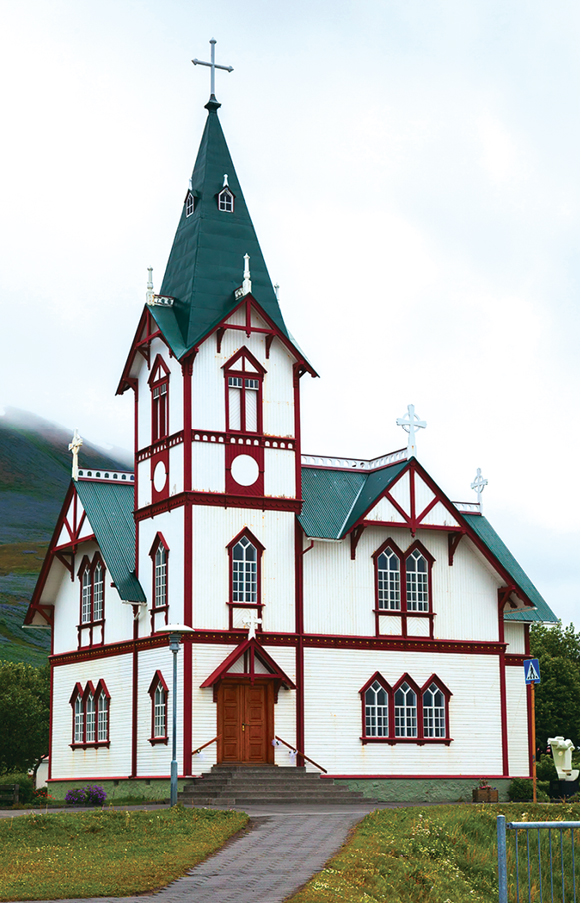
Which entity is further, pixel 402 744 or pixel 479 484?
pixel 479 484

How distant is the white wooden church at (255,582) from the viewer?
119ft

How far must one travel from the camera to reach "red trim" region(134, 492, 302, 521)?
3650 cm

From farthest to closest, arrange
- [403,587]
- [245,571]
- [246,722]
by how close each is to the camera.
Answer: [403,587] < [245,571] < [246,722]

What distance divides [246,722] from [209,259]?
1347cm

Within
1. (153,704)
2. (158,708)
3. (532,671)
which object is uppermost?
(532,671)

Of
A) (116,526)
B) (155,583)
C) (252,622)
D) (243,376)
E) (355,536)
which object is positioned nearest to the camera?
(252,622)

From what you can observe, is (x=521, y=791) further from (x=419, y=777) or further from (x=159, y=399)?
(x=159, y=399)

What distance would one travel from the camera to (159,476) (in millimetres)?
38344

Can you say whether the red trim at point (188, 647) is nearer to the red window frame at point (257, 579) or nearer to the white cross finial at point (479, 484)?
the red window frame at point (257, 579)

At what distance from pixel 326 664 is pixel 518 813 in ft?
38.0

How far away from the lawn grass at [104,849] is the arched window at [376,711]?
475 inches

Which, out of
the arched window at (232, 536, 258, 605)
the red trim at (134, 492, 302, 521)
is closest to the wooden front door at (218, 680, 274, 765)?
the arched window at (232, 536, 258, 605)

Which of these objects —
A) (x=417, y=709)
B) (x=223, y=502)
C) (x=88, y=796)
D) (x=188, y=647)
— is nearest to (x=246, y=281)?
(x=223, y=502)

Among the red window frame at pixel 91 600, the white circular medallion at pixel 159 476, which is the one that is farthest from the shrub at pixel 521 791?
the white circular medallion at pixel 159 476
